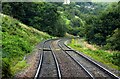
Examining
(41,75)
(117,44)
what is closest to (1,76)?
(41,75)

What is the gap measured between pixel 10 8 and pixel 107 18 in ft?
64.2

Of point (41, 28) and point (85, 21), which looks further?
point (41, 28)

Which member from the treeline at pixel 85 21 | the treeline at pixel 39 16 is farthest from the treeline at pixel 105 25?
the treeline at pixel 39 16

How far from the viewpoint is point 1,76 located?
17.2 meters

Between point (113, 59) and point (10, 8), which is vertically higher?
point (10, 8)

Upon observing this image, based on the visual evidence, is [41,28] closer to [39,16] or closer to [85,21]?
[39,16]

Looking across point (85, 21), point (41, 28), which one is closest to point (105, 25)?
point (85, 21)

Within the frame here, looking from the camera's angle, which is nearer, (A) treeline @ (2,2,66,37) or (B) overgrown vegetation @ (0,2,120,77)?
(B) overgrown vegetation @ (0,2,120,77)

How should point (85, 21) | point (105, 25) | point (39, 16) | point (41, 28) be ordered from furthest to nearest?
point (41, 28), point (39, 16), point (85, 21), point (105, 25)

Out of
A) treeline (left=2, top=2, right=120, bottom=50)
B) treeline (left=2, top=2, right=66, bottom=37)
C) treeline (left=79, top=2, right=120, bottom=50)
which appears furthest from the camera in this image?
treeline (left=2, top=2, right=66, bottom=37)

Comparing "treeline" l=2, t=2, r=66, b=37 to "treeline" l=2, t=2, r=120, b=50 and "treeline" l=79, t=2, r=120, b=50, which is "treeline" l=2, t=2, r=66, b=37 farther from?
"treeline" l=79, t=2, r=120, b=50

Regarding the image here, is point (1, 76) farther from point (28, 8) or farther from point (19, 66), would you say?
point (28, 8)

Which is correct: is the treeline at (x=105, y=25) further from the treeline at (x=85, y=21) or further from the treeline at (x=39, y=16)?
the treeline at (x=39, y=16)

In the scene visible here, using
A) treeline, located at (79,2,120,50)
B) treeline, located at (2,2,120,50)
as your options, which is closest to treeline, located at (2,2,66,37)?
treeline, located at (2,2,120,50)
